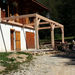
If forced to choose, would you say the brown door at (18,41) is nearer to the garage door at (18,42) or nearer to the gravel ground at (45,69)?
the garage door at (18,42)

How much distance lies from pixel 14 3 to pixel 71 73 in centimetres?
1229

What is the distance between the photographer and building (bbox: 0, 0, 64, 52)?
14312 millimetres

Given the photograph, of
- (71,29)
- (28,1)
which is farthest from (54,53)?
(71,29)

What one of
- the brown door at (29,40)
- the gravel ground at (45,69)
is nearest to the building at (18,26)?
the brown door at (29,40)

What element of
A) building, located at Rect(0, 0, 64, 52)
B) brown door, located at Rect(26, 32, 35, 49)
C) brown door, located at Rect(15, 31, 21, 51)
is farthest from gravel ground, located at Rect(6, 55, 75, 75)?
brown door, located at Rect(26, 32, 35, 49)

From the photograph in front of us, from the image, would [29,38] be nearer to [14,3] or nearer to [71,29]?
[14,3]

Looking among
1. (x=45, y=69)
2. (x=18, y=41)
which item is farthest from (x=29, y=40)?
(x=45, y=69)

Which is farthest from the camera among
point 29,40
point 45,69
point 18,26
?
point 29,40

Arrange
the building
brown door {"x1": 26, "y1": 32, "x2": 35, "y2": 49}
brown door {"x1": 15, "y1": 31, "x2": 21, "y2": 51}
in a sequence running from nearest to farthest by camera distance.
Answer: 1. the building
2. brown door {"x1": 15, "y1": 31, "x2": 21, "y2": 51}
3. brown door {"x1": 26, "y1": 32, "x2": 35, "y2": 49}

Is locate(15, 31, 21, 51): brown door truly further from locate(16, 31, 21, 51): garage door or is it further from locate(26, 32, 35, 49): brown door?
locate(26, 32, 35, 49): brown door

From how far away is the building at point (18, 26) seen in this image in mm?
14312

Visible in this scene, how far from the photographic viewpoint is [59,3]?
31219mm

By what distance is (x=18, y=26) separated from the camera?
1712 centimetres

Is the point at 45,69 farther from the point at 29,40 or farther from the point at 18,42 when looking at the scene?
the point at 29,40
